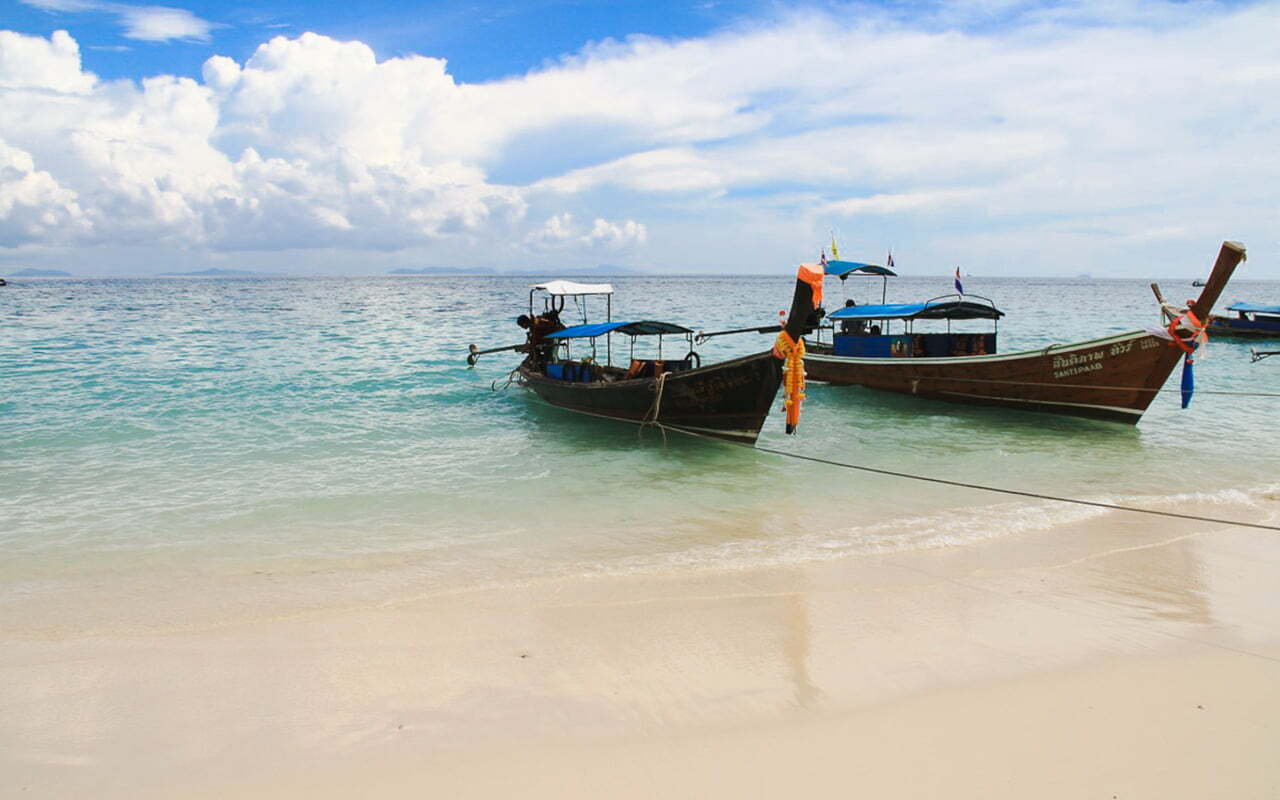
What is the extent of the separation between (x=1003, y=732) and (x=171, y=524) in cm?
821

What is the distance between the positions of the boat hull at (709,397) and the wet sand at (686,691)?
526cm

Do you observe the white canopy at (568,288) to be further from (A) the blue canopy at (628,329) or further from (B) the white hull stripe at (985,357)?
(B) the white hull stripe at (985,357)

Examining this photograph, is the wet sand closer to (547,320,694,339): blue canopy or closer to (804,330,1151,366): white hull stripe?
(547,320,694,339): blue canopy

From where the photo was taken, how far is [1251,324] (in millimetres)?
29984

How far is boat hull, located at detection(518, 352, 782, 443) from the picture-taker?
11.5 m

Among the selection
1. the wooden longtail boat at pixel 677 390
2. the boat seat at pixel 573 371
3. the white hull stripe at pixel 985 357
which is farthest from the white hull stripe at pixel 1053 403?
the boat seat at pixel 573 371

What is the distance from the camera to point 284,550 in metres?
7.55

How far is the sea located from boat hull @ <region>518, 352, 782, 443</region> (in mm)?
392

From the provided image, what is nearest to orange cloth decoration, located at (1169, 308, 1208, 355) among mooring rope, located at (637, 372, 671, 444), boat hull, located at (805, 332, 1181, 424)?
boat hull, located at (805, 332, 1181, 424)

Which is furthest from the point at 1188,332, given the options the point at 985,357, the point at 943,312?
the point at 943,312

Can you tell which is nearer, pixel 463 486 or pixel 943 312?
pixel 463 486

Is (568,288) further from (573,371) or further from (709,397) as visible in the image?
(709,397)

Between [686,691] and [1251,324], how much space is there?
35119mm

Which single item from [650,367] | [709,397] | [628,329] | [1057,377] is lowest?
[709,397]
